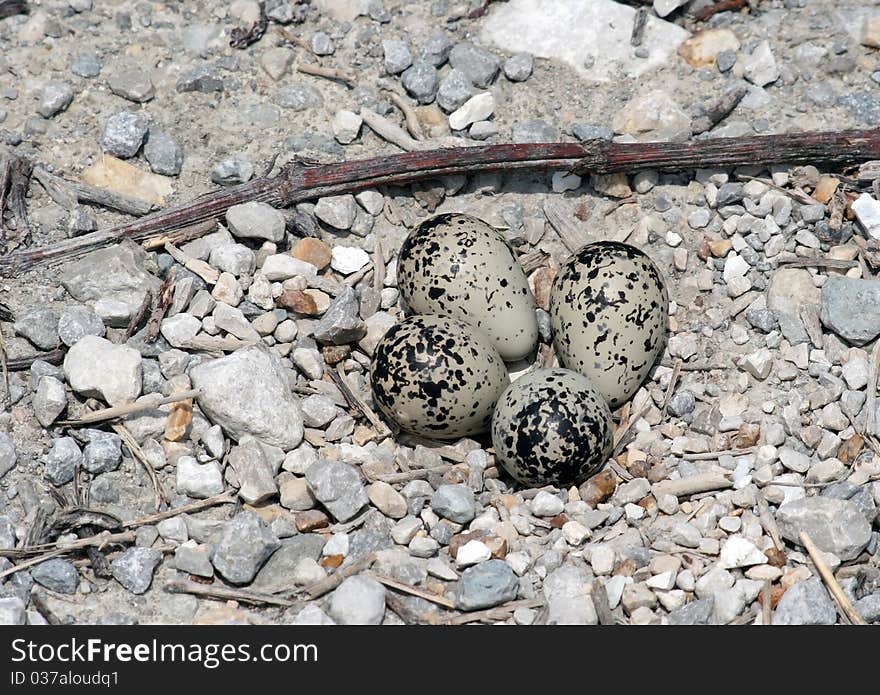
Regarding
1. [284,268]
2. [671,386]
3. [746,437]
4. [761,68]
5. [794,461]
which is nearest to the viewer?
[794,461]

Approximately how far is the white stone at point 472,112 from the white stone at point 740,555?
2.18 meters

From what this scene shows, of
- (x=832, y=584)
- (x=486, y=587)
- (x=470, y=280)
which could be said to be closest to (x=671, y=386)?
(x=470, y=280)

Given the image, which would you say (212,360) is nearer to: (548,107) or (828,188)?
(548,107)

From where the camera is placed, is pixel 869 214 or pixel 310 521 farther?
pixel 869 214

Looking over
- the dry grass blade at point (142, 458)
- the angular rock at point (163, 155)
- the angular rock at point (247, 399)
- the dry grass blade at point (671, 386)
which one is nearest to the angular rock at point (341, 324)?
the angular rock at point (247, 399)

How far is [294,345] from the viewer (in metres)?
4.36

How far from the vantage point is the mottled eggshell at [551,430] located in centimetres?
393

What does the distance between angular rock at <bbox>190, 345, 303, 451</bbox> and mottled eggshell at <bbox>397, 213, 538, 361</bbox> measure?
0.67 m

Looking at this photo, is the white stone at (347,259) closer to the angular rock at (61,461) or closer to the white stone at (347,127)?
the white stone at (347,127)

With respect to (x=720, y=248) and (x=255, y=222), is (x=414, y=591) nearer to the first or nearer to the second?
(x=255, y=222)

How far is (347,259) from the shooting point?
15.0 feet

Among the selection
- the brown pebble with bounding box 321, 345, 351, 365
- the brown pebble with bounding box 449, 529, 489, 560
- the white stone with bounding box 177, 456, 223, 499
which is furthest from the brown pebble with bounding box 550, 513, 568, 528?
the white stone with bounding box 177, 456, 223, 499

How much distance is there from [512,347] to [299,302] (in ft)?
2.84

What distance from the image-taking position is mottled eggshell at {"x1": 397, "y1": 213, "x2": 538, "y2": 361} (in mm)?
4223
